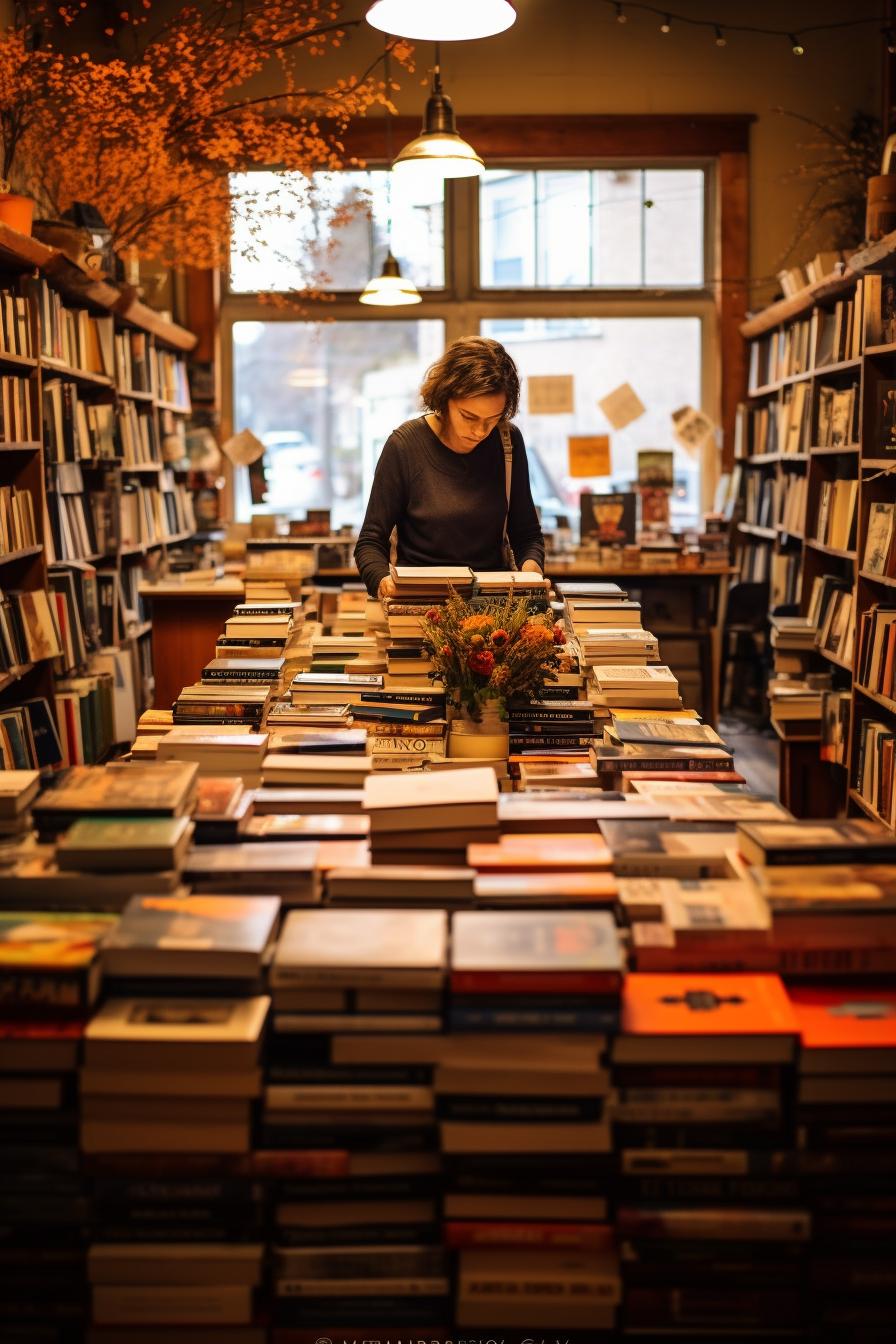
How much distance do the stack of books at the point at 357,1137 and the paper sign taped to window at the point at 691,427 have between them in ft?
21.0

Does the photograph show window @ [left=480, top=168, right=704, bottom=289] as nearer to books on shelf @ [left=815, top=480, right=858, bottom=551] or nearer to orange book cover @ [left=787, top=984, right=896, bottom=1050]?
books on shelf @ [left=815, top=480, right=858, bottom=551]

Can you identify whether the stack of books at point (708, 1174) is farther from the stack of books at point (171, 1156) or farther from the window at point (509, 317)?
the window at point (509, 317)

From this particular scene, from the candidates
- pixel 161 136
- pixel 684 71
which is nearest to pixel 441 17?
pixel 161 136

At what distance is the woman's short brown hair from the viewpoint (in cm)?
312

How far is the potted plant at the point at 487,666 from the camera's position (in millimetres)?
2398

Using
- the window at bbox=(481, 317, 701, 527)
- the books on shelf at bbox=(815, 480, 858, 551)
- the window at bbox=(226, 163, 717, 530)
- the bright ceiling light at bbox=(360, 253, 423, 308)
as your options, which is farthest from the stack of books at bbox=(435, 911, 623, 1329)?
the window at bbox=(481, 317, 701, 527)

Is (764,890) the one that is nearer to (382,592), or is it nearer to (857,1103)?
(857,1103)

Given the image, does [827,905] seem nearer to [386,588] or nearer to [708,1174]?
[708,1174]

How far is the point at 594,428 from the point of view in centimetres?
759

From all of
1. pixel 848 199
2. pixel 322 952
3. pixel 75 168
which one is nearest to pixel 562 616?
pixel 322 952

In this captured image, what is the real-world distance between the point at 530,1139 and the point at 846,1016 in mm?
366

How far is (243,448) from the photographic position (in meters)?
7.15

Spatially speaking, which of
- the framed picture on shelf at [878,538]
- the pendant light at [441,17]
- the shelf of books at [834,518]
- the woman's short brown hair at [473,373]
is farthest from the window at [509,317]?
the pendant light at [441,17]

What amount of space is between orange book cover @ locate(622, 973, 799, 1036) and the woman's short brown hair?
6.51 feet
